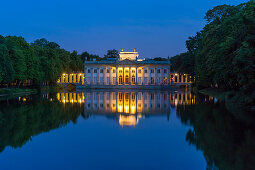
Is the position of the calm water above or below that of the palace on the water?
below

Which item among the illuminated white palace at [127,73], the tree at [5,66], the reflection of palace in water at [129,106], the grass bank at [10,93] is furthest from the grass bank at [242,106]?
the illuminated white palace at [127,73]

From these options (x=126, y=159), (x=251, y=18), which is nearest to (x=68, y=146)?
(x=126, y=159)

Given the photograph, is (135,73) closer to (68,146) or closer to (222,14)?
(222,14)

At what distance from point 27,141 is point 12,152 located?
2065 millimetres

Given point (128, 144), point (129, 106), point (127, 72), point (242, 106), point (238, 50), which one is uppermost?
point (127, 72)

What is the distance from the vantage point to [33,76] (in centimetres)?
6344

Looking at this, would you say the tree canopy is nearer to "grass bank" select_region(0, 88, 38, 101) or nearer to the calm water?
the calm water

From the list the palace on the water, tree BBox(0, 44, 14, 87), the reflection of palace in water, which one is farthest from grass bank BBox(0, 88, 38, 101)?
the palace on the water

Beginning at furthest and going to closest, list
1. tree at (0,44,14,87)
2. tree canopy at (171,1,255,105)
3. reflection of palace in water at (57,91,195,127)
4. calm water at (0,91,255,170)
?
tree at (0,44,14,87)
reflection of palace in water at (57,91,195,127)
tree canopy at (171,1,255,105)
calm water at (0,91,255,170)

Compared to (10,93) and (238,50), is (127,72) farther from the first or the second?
(238,50)

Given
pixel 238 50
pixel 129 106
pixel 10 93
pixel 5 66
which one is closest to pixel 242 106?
pixel 238 50

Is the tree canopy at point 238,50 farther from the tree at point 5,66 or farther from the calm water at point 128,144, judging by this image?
the tree at point 5,66

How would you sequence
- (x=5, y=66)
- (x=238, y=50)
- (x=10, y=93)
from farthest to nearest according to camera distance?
(x=10, y=93)
(x=5, y=66)
(x=238, y=50)

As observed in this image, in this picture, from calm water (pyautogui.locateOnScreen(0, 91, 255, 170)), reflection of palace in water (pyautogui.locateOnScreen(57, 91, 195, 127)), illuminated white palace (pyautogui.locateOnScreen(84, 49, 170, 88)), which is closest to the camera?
calm water (pyautogui.locateOnScreen(0, 91, 255, 170))
